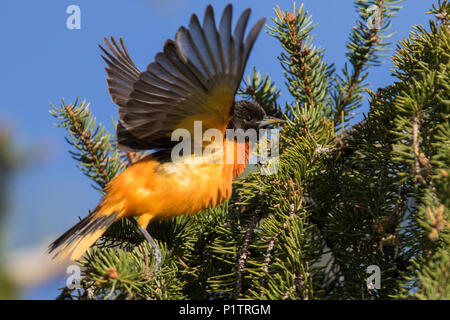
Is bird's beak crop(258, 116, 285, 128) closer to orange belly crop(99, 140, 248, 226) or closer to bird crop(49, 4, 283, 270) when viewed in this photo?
bird crop(49, 4, 283, 270)

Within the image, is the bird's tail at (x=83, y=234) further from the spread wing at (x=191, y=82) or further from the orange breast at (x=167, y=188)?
the spread wing at (x=191, y=82)

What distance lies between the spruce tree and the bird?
0.32 ft

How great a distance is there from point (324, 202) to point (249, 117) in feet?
2.67

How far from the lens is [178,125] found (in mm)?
2154

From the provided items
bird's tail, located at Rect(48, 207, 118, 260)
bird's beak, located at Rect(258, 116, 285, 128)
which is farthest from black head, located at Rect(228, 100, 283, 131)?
bird's tail, located at Rect(48, 207, 118, 260)

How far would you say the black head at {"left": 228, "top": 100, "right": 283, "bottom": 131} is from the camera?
2.53 m

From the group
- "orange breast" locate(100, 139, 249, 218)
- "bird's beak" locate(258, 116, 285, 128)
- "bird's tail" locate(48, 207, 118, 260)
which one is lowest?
"bird's tail" locate(48, 207, 118, 260)

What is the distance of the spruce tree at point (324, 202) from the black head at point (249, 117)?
0.31 feet

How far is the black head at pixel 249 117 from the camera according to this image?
253cm

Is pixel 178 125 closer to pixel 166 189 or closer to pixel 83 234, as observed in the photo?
pixel 166 189

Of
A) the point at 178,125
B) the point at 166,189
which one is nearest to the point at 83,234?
the point at 166,189
